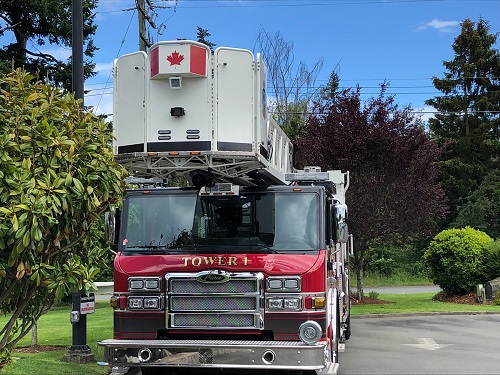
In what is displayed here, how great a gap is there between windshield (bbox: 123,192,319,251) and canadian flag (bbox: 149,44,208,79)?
1.67 m

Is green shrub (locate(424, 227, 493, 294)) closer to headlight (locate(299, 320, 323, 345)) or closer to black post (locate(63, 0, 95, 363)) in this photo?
black post (locate(63, 0, 95, 363))

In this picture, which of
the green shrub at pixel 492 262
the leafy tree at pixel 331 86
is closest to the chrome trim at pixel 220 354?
the green shrub at pixel 492 262

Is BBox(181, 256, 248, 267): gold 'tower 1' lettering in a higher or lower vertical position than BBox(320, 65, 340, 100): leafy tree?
lower

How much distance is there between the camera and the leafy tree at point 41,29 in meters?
21.8

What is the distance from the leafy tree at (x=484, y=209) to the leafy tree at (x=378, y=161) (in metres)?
22.0

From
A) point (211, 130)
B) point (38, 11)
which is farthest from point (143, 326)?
point (38, 11)

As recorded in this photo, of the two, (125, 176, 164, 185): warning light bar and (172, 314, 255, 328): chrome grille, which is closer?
(172, 314, 255, 328): chrome grille

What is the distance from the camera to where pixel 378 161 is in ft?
60.3

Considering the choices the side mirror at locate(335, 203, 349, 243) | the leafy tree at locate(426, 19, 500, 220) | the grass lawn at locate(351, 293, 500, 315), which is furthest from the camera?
the leafy tree at locate(426, 19, 500, 220)

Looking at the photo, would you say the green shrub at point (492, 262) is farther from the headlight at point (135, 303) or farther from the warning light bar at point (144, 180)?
the headlight at point (135, 303)

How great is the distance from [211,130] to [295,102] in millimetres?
22967

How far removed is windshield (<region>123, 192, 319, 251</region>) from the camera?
747 centimetres

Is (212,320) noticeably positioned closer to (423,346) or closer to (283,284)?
(283,284)

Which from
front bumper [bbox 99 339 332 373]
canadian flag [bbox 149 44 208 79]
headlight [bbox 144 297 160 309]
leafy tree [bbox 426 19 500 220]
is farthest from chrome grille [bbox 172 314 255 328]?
leafy tree [bbox 426 19 500 220]
